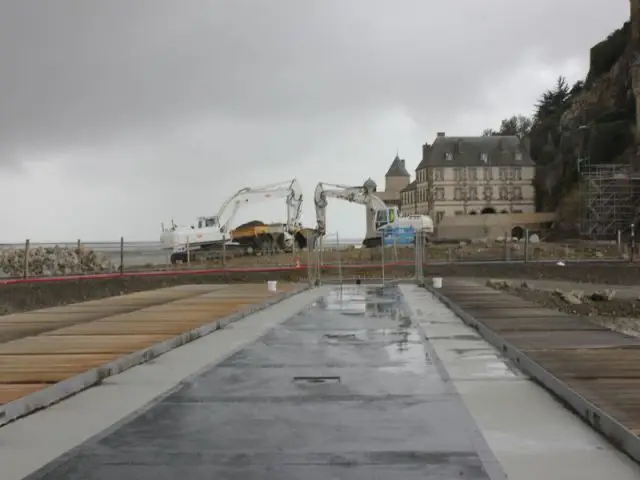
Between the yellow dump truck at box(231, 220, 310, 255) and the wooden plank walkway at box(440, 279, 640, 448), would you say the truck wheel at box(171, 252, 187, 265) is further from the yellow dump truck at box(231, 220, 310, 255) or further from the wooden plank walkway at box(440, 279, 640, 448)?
the wooden plank walkway at box(440, 279, 640, 448)

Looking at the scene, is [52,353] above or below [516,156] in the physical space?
below

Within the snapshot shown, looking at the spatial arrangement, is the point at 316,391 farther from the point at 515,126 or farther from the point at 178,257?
the point at 515,126

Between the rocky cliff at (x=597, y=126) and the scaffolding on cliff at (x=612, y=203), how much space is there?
4746mm

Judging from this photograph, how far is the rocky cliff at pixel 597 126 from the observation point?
90688 mm

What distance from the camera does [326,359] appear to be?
11055 mm

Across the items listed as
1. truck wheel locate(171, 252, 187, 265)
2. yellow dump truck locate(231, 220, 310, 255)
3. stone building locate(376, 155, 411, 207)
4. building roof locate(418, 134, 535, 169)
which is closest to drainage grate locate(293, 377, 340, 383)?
truck wheel locate(171, 252, 187, 265)

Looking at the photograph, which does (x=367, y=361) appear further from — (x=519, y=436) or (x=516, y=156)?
(x=516, y=156)

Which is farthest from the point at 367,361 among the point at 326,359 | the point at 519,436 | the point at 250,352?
the point at 519,436

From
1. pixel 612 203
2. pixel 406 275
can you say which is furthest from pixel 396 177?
pixel 406 275

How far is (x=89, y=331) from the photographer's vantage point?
44.5 feet

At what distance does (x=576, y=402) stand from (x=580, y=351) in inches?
131

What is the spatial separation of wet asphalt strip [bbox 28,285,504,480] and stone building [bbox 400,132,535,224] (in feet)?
345

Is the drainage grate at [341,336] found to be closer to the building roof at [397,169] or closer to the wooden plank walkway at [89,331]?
A: the wooden plank walkway at [89,331]

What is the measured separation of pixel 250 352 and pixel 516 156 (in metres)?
110
